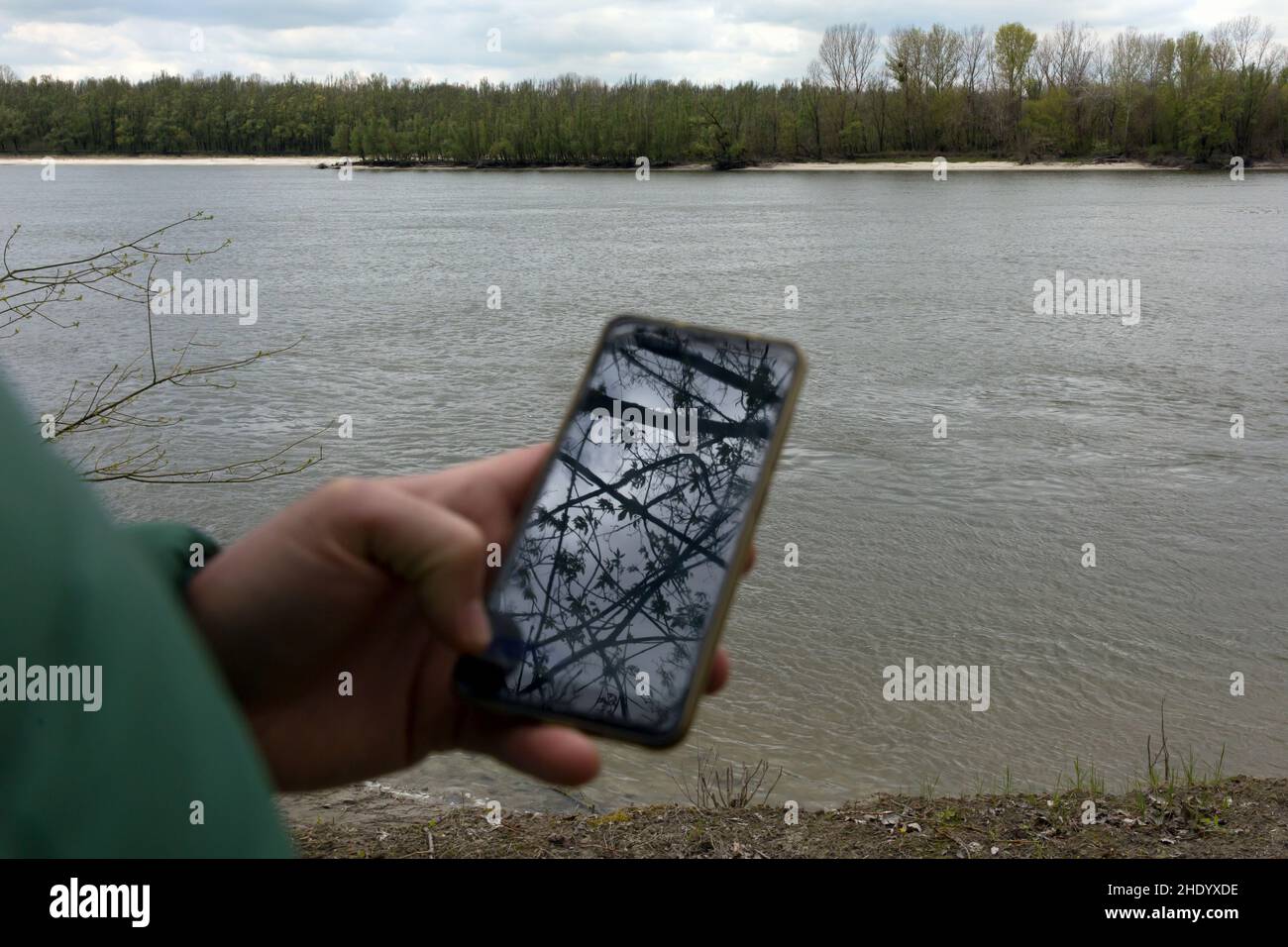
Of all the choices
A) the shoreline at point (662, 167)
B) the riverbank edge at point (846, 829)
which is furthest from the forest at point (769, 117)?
the riverbank edge at point (846, 829)

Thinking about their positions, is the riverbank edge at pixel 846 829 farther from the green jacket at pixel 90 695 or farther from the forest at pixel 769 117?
the forest at pixel 769 117

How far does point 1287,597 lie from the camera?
10477 millimetres

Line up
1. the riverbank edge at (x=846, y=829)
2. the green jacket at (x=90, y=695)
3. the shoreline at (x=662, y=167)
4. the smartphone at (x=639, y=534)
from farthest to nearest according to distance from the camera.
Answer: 1. the shoreline at (x=662, y=167)
2. the riverbank edge at (x=846, y=829)
3. the smartphone at (x=639, y=534)
4. the green jacket at (x=90, y=695)

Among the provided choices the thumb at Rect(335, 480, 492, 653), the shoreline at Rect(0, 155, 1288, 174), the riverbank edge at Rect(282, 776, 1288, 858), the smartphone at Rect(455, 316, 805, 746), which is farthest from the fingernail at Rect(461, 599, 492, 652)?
the shoreline at Rect(0, 155, 1288, 174)

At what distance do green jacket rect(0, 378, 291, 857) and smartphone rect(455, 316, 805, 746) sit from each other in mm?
933

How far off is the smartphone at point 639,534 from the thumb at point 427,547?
247 millimetres

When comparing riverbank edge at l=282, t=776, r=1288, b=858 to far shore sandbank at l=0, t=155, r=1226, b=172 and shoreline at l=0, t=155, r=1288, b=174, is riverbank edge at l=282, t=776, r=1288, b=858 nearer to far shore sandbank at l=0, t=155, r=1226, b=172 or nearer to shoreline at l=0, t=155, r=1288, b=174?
shoreline at l=0, t=155, r=1288, b=174

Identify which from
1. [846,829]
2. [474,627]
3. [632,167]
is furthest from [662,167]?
[474,627]

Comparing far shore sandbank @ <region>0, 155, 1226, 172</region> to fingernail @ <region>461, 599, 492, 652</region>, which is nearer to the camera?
fingernail @ <region>461, 599, 492, 652</region>

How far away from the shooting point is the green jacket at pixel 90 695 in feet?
1.28

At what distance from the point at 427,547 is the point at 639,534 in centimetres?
52

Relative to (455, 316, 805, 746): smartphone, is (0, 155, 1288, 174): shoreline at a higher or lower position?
higher

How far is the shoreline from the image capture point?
298ft
